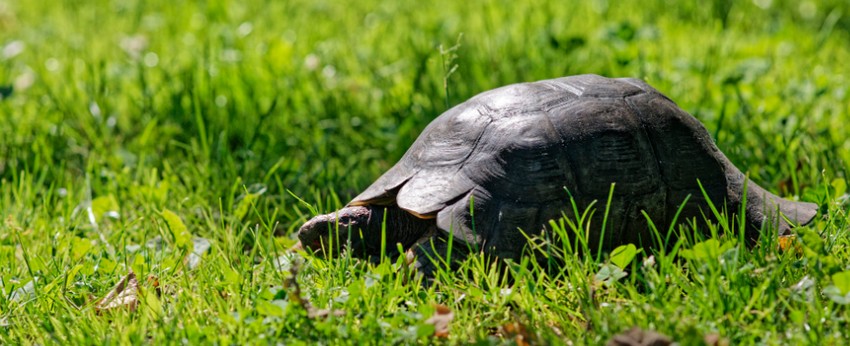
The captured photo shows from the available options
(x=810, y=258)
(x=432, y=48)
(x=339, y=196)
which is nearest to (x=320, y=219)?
(x=339, y=196)

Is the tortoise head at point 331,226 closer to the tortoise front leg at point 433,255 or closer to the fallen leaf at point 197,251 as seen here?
the tortoise front leg at point 433,255

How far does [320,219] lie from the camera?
2.87 metres

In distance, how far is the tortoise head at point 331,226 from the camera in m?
2.86

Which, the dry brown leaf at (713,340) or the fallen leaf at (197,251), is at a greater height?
the dry brown leaf at (713,340)

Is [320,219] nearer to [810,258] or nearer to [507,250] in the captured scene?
[507,250]

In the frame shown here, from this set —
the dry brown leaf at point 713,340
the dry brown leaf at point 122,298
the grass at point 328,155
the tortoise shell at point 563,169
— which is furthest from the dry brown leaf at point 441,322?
the dry brown leaf at point 122,298

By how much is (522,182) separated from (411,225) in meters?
0.45

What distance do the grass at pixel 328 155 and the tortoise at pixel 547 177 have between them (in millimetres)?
118

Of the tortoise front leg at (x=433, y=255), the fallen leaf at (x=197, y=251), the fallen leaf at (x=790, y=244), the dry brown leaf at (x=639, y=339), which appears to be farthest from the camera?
the fallen leaf at (x=197, y=251)

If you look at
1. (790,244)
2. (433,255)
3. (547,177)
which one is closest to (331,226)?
(433,255)

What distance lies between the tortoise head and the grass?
3.9 inches

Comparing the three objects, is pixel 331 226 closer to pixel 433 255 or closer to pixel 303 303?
pixel 433 255

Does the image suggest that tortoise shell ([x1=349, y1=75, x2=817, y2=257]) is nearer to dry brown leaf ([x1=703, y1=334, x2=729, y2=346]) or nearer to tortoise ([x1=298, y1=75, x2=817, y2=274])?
tortoise ([x1=298, y1=75, x2=817, y2=274])

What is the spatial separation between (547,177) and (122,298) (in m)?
1.38
